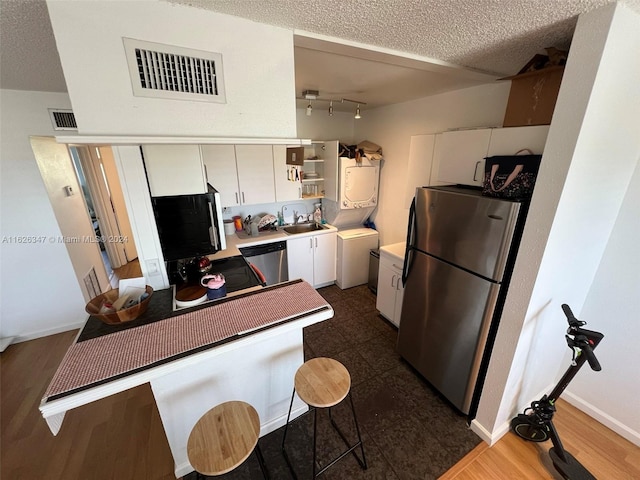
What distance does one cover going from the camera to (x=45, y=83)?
6.71ft

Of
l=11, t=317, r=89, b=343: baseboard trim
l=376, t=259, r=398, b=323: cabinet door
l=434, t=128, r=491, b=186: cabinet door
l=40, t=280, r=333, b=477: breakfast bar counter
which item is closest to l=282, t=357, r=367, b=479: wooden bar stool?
l=40, t=280, r=333, b=477: breakfast bar counter

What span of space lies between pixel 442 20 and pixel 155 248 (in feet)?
6.53

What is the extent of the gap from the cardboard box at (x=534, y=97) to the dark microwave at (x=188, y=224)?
81.3 inches

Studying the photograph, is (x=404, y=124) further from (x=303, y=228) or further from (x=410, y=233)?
(x=303, y=228)

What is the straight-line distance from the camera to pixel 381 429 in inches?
69.2

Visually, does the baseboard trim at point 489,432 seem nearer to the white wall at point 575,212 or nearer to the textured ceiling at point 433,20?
the white wall at point 575,212

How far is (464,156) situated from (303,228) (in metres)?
2.25

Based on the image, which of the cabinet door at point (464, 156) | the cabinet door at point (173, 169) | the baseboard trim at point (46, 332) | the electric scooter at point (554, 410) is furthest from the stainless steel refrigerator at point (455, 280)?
the baseboard trim at point (46, 332)

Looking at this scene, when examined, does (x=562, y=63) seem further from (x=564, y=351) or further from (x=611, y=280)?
(x=564, y=351)

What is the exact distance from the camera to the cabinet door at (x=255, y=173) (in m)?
2.92

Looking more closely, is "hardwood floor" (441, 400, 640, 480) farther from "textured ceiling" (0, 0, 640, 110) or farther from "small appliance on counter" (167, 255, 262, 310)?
"textured ceiling" (0, 0, 640, 110)

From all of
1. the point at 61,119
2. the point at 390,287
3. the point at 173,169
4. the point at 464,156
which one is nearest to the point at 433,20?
the point at 464,156

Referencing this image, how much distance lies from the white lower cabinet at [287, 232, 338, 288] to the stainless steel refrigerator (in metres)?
1.44

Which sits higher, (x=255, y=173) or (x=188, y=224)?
(x=255, y=173)
